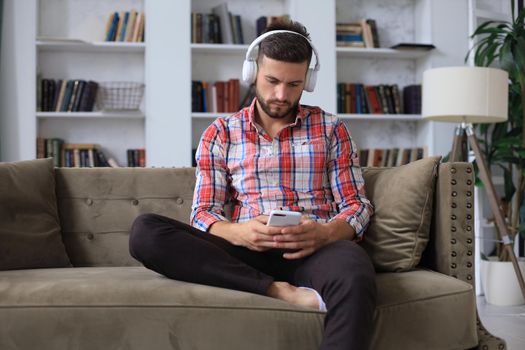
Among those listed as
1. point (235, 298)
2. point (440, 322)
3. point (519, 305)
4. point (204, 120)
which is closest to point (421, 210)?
point (440, 322)

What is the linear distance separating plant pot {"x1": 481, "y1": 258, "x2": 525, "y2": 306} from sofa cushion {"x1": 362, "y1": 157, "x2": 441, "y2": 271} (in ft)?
6.91

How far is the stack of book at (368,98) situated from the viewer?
15.9 ft

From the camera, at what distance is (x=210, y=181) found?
211cm

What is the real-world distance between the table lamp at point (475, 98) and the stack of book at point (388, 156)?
3.71 ft

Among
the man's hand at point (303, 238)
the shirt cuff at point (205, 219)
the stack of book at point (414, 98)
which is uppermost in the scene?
the stack of book at point (414, 98)

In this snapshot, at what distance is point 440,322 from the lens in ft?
5.81

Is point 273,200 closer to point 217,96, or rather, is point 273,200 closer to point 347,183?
point 347,183

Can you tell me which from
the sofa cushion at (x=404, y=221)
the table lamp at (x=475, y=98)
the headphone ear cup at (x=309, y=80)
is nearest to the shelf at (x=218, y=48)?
the table lamp at (x=475, y=98)

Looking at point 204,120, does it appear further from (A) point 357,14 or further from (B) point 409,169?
(B) point 409,169

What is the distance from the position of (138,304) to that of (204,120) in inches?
126

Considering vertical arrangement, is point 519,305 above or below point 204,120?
below

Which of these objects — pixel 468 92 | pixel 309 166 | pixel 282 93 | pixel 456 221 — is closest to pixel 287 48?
pixel 282 93

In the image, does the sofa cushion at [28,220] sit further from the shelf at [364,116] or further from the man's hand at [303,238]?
the shelf at [364,116]

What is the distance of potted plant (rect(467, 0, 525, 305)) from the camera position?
3.92 m
